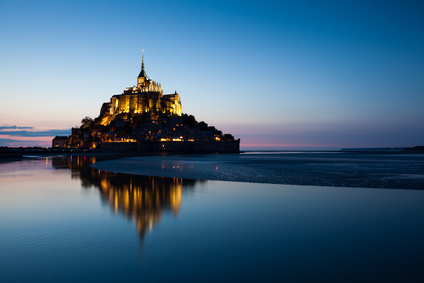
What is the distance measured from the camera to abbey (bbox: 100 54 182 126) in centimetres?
10775

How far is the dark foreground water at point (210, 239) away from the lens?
4383 millimetres

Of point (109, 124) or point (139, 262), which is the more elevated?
point (109, 124)

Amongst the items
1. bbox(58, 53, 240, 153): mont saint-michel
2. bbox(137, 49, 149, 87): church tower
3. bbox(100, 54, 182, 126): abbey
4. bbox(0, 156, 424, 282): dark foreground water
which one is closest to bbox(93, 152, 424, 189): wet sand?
bbox(0, 156, 424, 282): dark foreground water

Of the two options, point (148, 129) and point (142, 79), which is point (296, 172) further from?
point (142, 79)

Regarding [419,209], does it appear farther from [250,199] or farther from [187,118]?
[187,118]

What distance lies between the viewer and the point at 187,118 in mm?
109938

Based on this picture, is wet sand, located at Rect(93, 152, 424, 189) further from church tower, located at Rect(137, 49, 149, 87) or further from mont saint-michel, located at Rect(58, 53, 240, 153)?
church tower, located at Rect(137, 49, 149, 87)

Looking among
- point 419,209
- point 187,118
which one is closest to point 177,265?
point 419,209

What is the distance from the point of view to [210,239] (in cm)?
613

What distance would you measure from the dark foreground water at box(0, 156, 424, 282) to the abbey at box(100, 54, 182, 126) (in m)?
99.0

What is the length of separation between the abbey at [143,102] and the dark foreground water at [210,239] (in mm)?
98973

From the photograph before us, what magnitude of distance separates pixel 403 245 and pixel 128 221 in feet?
19.1

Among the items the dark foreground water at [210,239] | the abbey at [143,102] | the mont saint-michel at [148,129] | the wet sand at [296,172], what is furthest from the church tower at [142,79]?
the dark foreground water at [210,239]

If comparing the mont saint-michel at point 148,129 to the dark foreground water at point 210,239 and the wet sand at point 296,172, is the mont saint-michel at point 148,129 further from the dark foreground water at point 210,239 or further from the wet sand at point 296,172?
the dark foreground water at point 210,239
